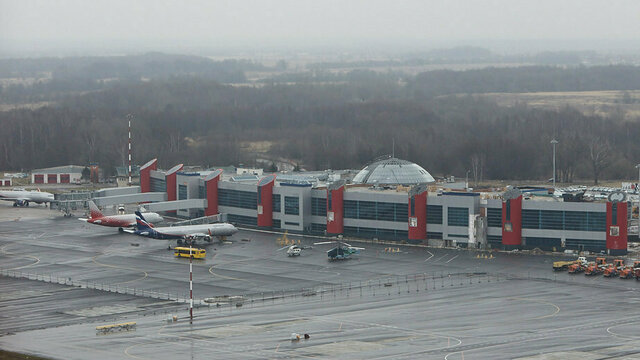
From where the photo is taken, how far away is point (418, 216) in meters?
134

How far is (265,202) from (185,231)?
1615cm

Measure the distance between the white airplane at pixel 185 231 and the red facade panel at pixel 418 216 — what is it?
79.3ft

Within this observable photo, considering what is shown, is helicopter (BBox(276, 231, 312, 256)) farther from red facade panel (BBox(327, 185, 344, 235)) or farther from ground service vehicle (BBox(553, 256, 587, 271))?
ground service vehicle (BBox(553, 256, 587, 271))

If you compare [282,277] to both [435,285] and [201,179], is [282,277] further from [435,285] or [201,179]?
[201,179]

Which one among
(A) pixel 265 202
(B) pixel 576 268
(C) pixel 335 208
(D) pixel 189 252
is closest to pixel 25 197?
(A) pixel 265 202

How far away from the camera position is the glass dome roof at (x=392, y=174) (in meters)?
158

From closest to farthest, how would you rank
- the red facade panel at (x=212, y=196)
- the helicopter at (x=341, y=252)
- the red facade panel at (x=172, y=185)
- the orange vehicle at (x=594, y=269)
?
the orange vehicle at (x=594, y=269)
the helicopter at (x=341, y=252)
the red facade panel at (x=212, y=196)
the red facade panel at (x=172, y=185)

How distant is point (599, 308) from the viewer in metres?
92.8

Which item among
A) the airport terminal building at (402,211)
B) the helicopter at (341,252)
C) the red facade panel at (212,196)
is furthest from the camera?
the red facade panel at (212,196)

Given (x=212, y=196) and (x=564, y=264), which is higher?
(x=212, y=196)

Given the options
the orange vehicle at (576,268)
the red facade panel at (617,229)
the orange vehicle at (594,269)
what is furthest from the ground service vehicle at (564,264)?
the red facade panel at (617,229)

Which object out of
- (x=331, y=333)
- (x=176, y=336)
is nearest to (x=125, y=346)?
(x=176, y=336)

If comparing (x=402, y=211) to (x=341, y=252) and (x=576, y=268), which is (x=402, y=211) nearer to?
(x=341, y=252)

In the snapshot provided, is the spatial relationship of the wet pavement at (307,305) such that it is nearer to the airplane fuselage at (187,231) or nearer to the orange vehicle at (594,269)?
the orange vehicle at (594,269)
